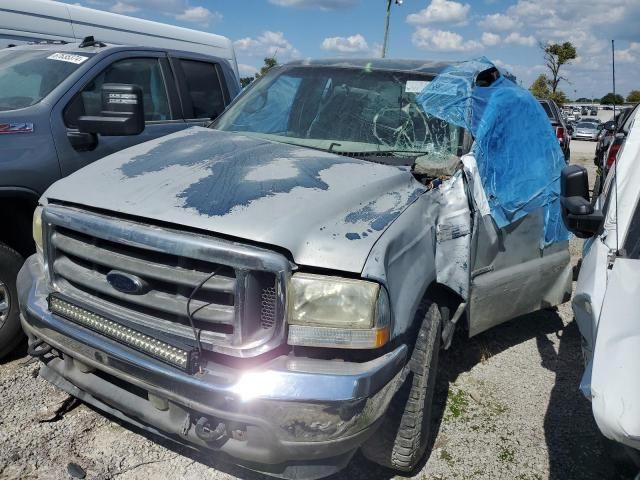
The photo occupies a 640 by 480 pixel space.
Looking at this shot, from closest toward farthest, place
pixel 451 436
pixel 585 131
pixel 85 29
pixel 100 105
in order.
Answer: pixel 451 436 → pixel 100 105 → pixel 85 29 → pixel 585 131

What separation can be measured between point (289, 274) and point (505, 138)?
2.13 metres

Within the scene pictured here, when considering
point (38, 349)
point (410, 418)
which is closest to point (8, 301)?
point (38, 349)

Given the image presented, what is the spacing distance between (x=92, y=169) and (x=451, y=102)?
→ 2055 millimetres

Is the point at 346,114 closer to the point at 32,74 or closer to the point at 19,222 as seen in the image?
the point at 19,222

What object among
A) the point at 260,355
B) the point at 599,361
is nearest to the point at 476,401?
the point at 599,361

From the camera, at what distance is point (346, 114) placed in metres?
3.56

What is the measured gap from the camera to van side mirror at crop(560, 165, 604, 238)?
103 inches

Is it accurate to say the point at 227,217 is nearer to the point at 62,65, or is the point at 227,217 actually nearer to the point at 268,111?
the point at 268,111

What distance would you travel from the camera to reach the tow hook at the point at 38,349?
2.64m

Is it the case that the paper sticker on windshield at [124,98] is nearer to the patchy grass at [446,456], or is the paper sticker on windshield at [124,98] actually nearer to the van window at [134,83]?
the van window at [134,83]

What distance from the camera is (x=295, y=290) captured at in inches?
83.9

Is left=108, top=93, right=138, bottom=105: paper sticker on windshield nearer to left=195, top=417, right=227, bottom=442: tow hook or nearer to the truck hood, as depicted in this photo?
the truck hood

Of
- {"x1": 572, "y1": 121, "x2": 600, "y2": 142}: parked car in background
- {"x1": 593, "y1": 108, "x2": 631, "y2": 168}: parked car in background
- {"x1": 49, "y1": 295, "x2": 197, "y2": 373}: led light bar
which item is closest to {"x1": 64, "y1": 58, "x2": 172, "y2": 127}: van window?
{"x1": 49, "y1": 295, "x2": 197, "y2": 373}: led light bar

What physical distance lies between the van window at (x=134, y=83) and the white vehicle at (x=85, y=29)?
9.34ft
